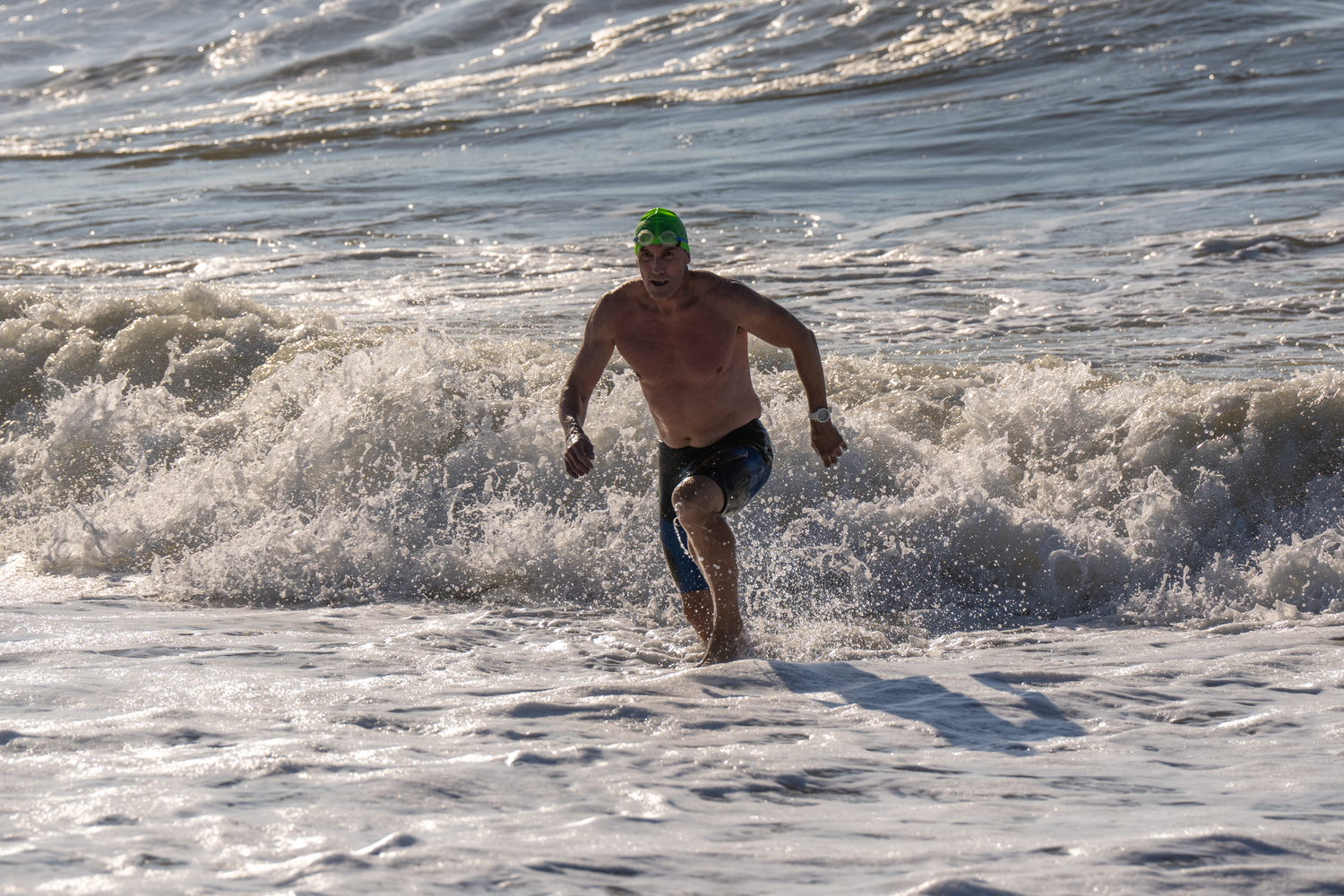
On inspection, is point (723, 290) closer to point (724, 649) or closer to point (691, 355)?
point (691, 355)

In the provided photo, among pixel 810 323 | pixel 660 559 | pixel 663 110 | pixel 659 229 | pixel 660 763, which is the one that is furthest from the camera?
pixel 663 110

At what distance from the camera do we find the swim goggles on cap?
4477 millimetres

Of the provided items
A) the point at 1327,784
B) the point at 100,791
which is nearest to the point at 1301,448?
the point at 1327,784

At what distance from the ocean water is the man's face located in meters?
1.39

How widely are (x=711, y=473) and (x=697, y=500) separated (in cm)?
19

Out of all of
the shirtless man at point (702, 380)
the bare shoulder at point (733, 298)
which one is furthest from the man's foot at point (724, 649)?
the bare shoulder at point (733, 298)

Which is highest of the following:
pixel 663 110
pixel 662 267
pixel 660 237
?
pixel 663 110

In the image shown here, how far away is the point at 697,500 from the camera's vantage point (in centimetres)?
448

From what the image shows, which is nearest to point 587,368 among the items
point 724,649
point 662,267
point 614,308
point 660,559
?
point 614,308

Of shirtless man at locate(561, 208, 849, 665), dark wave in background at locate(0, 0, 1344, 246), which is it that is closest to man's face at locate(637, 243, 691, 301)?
shirtless man at locate(561, 208, 849, 665)

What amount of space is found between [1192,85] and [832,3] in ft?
37.6

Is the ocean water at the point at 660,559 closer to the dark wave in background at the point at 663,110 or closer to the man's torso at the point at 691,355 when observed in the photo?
the dark wave in background at the point at 663,110

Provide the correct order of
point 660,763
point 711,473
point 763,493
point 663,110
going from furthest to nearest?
point 663,110 < point 763,493 < point 711,473 < point 660,763

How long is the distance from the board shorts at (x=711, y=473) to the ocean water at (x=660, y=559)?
42cm
